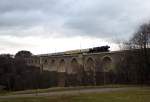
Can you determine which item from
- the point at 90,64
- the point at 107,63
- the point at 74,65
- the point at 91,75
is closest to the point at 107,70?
the point at 107,63

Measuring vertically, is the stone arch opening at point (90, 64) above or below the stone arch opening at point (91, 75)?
above

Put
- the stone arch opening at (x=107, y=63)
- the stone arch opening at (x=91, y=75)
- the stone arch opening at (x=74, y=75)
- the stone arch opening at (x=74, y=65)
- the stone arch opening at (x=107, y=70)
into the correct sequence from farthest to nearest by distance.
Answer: the stone arch opening at (x=74, y=65) < the stone arch opening at (x=107, y=63) < the stone arch opening at (x=74, y=75) < the stone arch opening at (x=91, y=75) < the stone arch opening at (x=107, y=70)

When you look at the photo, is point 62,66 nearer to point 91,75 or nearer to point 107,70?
point 107,70

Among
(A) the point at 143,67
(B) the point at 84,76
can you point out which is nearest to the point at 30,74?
(B) the point at 84,76

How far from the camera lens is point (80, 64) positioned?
290ft

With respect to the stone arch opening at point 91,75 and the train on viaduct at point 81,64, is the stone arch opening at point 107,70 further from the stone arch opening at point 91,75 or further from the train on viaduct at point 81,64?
the stone arch opening at point 91,75

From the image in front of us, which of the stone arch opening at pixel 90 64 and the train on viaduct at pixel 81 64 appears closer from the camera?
the train on viaduct at pixel 81 64

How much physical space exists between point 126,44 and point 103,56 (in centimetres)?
2048

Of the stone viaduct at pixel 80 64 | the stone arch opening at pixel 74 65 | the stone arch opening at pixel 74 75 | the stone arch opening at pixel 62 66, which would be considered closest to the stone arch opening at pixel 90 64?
the stone viaduct at pixel 80 64

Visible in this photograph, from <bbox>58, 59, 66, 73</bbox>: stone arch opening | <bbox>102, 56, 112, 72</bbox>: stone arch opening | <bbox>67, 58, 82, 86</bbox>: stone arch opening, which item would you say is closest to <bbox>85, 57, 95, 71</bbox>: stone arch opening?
<bbox>67, 58, 82, 86</bbox>: stone arch opening

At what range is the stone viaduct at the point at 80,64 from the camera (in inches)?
2820

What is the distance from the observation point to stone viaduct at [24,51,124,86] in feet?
235

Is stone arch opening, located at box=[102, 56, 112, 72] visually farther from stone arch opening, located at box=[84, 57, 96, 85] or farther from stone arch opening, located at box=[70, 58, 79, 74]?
stone arch opening, located at box=[70, 58, 79, 74]

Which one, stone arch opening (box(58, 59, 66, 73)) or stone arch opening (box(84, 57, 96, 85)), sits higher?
stone arch opening (box(58, 59, 66, 73))
